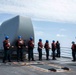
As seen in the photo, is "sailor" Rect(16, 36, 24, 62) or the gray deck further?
"sailor" Rect(16, 36, 24, 62)

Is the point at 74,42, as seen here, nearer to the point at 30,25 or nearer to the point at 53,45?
the point at 53,45

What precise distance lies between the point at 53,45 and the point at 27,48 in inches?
114

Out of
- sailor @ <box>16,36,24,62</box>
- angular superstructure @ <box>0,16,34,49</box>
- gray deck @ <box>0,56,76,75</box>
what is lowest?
gray deck @ <box>0,56,76,75</box>

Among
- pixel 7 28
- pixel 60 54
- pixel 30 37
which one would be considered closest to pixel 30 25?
pixel 30 37

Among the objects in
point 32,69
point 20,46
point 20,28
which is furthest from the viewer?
point 20,28

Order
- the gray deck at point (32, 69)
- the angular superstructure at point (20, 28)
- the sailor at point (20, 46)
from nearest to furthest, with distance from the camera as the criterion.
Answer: the gray deck at point (32, 69) < the sailor at point (20, 46) < the angular superstructure at point (20, 28)

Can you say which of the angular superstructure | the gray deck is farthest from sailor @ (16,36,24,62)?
the gray deck

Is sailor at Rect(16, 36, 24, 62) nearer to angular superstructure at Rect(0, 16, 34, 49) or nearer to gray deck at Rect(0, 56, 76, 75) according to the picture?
angular superstructure at Rect(0, 16, 34, 49)

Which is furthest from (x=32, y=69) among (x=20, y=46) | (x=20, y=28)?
(x=20, y=28)

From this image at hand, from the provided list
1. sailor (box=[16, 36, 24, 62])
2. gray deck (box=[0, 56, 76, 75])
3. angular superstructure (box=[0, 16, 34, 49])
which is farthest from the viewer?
angular superstructure (box=[0, 16, 34, 49])

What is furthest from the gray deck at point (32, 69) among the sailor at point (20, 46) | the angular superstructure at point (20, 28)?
the angular superstructure at point (20, 28)

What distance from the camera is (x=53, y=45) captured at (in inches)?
914

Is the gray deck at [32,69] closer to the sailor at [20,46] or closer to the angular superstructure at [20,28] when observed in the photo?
the sailor at [20,46]

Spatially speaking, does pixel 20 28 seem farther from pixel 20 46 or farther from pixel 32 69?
pixel 32 69
